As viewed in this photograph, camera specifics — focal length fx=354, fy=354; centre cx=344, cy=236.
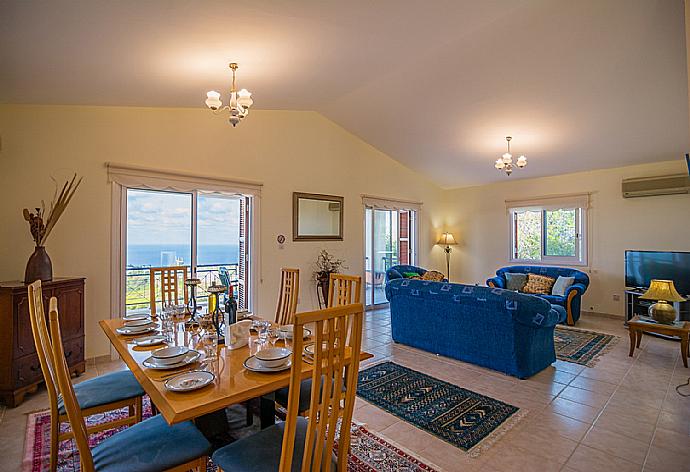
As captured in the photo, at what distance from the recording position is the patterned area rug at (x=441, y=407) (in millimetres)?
2523

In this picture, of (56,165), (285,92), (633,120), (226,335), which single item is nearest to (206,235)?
(56,165)

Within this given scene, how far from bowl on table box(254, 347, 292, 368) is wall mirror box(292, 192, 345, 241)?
373 cm

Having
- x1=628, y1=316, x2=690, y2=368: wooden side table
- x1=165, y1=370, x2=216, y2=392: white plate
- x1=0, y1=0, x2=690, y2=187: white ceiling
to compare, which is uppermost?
x1=0, y1=0, x2=690, y2=187: white ceiling

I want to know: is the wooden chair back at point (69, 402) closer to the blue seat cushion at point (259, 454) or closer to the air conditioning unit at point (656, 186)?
the blue seat cushion at point (259, 454)

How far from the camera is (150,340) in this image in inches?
85.6

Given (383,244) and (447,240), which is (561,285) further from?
(383,244)

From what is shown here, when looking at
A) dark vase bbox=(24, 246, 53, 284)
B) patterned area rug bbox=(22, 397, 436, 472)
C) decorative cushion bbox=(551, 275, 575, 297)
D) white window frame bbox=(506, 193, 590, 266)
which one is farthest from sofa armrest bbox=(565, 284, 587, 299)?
dark vase bbox=(24, 246, 53, 284)

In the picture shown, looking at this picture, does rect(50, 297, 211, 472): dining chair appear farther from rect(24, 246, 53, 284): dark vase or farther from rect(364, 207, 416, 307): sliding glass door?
rect(364, 207, 416, 307): sliding glass door

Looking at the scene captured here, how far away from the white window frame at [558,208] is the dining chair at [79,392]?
6.94 m

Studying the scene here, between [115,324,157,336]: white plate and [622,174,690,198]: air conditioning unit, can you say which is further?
[622,174,690,198]: air conditioning unit

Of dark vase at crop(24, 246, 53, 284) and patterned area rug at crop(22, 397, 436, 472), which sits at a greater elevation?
dark vase at crop(24, 246, 53, 284)

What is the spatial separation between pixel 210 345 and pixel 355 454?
3.89 ft

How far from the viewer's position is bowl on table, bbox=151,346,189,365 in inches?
70.4

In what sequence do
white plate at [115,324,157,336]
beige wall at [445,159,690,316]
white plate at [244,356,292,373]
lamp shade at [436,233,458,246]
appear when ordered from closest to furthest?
1. white plate at [244,356,292,373]
2. white plate at [115,324,157,336]
3. beige wall at [445,159,690,316]
4. lamp shade at [436,233,458,246]
